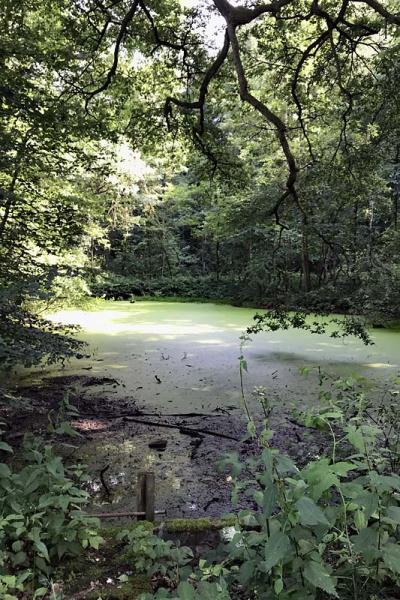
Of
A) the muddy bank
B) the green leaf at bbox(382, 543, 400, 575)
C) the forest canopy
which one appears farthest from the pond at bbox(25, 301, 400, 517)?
the green leaf at bbox(382, 543, 400, 575)

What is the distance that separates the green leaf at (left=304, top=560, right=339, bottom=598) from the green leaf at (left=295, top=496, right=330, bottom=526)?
9 centimetres

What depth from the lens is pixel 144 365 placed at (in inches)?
191

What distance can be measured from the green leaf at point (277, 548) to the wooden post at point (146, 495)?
790 mm

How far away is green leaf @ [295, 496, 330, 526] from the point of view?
32.2 inches

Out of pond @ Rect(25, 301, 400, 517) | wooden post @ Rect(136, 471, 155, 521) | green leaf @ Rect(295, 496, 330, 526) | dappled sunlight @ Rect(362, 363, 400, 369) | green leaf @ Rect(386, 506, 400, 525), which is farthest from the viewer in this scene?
dappled sunlight @ Rect(362, 363, 400, 369)

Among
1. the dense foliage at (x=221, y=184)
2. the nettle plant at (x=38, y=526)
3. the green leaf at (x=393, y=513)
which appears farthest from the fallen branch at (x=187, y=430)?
the green leaf at (x=393, y=513)

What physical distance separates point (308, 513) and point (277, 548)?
9 cm

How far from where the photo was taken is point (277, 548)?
85cm

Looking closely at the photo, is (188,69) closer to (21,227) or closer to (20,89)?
(20,89)

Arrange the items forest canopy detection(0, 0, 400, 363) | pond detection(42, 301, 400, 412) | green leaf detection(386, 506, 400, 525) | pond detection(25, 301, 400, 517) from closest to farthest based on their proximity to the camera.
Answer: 1. green leaf detection(386, 506, 400, 525)
2. pond detection(25, 301, 400, 517)
3. forest canopy detection(0, 0, 400, 363)
4. pond detection(42, 301, 400, 412)

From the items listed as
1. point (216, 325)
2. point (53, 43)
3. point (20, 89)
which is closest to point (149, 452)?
point (20, 89)

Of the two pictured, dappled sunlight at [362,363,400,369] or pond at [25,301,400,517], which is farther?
dappled sunlight at [362,363,400,369]

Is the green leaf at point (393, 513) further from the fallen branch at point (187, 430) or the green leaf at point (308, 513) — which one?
the fallen branch at point (187, 430)

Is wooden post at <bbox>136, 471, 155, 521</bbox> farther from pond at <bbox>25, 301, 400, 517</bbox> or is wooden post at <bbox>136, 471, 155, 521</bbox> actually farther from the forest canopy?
the forest canopy
